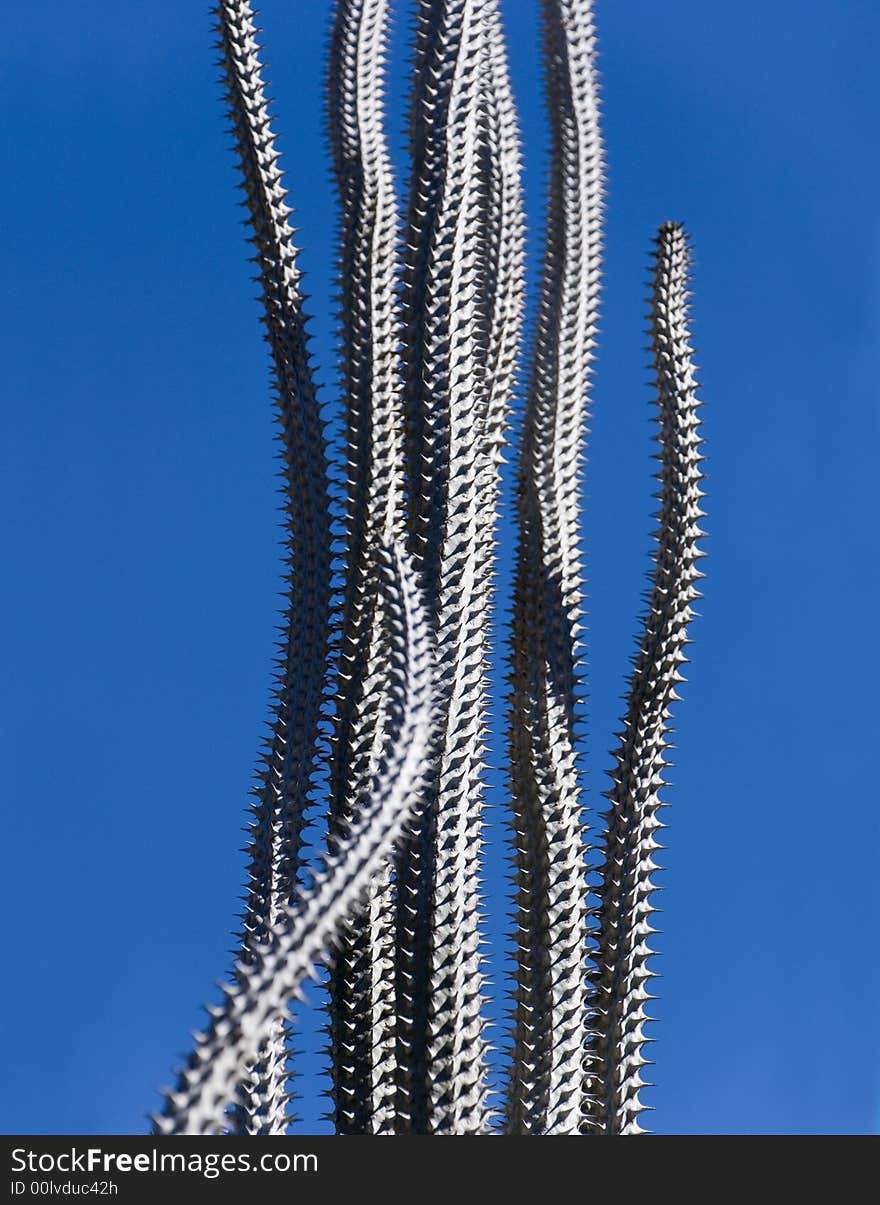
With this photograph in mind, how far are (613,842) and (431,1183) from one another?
106cm

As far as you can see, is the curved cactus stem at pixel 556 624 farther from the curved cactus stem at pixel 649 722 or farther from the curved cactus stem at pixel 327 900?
the curved cactus stem at pixel 327 900

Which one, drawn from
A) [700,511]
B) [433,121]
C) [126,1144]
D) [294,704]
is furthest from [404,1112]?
[433,121]

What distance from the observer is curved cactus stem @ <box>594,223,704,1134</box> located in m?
3.23

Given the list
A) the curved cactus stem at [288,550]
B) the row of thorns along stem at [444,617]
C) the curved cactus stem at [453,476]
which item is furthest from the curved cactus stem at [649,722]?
the curved cactus stem at [288,550]

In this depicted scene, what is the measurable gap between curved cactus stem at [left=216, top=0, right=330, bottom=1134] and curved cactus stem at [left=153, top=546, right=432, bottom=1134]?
1.39 ft

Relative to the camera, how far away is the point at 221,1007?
229cm

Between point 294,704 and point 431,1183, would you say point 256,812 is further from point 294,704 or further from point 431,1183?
point 431,1183

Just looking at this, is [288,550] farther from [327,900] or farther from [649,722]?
[327,900]

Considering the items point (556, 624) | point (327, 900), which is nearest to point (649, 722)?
point (556, 624)

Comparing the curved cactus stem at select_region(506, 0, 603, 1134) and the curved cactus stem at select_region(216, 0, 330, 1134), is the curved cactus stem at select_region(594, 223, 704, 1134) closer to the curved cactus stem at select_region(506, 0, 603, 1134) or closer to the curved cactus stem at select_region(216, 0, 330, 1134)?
the curved cactus stem at select_region(506, 0, 603, 1134)

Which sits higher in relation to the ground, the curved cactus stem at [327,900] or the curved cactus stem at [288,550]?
the curved cactus stem at [288,550]

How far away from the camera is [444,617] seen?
10.7ft

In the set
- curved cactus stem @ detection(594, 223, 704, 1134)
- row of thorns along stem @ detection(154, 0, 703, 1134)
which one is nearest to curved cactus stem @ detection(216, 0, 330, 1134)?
row of thorns along stem @ detection(154, 0, 703, 1134)

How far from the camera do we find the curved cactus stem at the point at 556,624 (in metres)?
3.10
